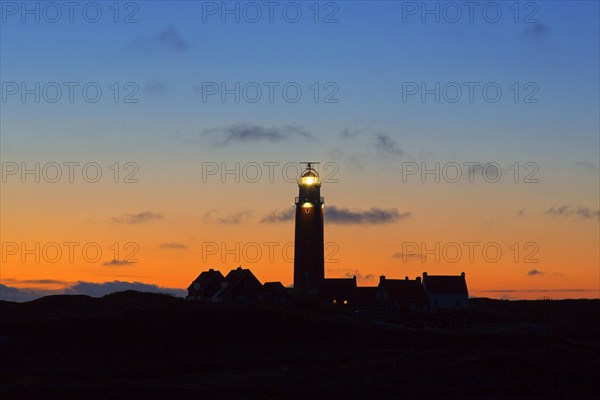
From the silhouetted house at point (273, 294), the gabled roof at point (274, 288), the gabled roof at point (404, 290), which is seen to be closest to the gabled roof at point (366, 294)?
the gabled roof at point (404, 290)

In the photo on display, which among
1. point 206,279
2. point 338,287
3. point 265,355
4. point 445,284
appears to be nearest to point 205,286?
point 206,279

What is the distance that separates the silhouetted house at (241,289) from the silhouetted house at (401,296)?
14.3 metres

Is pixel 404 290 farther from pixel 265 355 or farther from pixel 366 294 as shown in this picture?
pixel 265 355

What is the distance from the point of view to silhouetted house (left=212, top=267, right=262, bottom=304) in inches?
4198

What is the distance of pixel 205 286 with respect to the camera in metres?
115

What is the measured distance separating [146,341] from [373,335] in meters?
18.7

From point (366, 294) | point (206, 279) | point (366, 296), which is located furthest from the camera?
point (206, 279)

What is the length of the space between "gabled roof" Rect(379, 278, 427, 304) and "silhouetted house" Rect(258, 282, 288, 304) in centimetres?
1120

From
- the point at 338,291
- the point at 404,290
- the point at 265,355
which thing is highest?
the point at 404,290

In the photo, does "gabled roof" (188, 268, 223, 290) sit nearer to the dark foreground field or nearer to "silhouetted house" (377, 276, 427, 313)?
"silhouetted house" (377, 276, 427, 313)

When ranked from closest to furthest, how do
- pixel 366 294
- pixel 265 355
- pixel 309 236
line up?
pixel 265 355
pixel 309 236
pixel 366 294

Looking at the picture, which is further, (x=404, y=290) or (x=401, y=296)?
(x=404, y=290)

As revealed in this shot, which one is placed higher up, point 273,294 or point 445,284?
point 445,284

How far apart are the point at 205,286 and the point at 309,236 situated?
1896 cm
